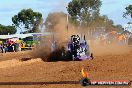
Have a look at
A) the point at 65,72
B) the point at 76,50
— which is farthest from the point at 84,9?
the point at 65,72

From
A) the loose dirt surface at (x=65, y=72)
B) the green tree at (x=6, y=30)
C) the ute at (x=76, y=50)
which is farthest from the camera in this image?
the green tree at (x=6, y=30)

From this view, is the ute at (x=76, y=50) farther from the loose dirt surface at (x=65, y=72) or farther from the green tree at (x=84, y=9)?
the green tree at (x=84, y=9)

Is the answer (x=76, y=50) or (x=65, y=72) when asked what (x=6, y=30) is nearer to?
(x=76, y=50)

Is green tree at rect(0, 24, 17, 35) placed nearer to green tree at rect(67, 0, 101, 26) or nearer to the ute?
green tree at rect(67, 0, 101, 26)

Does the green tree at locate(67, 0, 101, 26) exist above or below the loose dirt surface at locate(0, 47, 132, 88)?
above

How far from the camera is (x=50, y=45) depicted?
31.7m

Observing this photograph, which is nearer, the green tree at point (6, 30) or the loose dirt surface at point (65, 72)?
the loose dirt surface at point (65, 72)

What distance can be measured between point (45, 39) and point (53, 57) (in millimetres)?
5181

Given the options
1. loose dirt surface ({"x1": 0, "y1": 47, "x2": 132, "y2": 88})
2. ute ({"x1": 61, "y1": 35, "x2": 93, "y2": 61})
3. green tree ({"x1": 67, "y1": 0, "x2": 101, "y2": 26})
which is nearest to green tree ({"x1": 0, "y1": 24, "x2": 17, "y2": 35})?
green tree ({"x1": 67, "y1": 0, "x2": 101, "y2": 26})

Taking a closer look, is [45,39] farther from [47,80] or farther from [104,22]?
[104,22]

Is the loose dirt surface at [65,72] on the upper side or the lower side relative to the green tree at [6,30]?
lower

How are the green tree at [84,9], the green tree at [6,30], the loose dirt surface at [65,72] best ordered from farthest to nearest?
the green tree at [6,30] < the green tree at [84,9] < the loose dirt surface at [65,72]

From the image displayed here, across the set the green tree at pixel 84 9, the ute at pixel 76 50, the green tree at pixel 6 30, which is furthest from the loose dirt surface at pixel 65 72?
the green tree at pixel 6 30

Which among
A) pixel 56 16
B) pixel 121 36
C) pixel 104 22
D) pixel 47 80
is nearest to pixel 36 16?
pixel 104 22
